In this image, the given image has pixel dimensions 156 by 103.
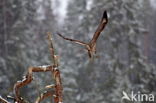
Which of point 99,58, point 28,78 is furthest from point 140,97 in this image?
point 28,78

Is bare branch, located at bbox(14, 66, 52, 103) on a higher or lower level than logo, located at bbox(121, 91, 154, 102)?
lower

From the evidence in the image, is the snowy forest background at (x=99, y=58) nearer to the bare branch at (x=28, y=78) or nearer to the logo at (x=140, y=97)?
the logo at (x=140, y=97)

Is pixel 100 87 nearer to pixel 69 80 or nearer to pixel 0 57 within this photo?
pixel 69 80

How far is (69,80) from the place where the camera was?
23.0 meters

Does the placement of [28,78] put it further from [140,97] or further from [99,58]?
[99,58]

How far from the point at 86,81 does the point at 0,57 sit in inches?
283

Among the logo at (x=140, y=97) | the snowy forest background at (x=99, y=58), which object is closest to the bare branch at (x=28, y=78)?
the logo at (x=140, y=97)

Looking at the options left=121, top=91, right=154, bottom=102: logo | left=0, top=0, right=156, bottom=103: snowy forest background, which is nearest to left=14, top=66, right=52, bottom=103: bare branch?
left=121, top=91, right=154, bottom=102: logo

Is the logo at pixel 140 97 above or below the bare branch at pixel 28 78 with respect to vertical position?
above

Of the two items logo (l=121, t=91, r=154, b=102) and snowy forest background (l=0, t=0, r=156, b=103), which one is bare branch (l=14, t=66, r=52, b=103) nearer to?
logo (l=121, t=91, r=154, b=102)

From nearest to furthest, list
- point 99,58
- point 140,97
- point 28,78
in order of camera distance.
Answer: point 28,78 → point 140,97 → point 99,58

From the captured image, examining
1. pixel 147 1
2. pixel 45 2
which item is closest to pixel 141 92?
pixel 45 2

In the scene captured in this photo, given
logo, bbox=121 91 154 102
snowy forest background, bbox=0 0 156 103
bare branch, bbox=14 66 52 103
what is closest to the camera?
bare branch, bbox=14 66 52 103

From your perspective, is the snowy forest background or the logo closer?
the logo
